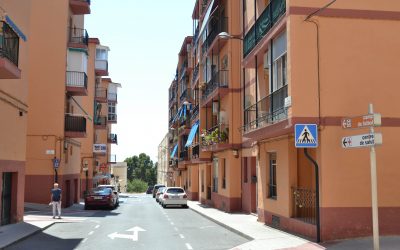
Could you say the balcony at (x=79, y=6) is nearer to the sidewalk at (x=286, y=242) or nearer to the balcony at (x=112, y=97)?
the sidewalk at (x=286, y=242)

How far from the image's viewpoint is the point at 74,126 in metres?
32.7

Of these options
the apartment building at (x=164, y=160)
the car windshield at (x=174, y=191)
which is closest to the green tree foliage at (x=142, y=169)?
the apartment building at (x=164, y=160)

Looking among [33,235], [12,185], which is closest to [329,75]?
[33,235]

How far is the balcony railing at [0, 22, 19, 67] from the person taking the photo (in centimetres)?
1528

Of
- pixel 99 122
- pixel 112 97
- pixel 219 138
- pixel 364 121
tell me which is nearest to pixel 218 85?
pixel 219 138

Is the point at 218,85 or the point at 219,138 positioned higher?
the point at 218,85

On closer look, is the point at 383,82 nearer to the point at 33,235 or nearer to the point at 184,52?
the point at 33,235

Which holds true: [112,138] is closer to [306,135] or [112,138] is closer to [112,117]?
[112,117]

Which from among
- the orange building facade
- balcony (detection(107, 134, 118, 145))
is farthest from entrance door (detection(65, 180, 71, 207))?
balcony (detection(107, 134, 118, 145))

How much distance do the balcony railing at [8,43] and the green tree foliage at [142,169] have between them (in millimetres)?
136003

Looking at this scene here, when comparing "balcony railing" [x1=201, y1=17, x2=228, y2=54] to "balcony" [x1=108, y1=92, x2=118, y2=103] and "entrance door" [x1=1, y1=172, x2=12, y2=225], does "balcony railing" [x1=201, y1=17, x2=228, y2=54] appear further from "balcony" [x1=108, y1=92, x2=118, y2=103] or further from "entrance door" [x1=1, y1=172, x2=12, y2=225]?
"balcony" [x1=108, y1=92, x2=118, y2=103]

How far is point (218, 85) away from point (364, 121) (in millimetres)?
18042

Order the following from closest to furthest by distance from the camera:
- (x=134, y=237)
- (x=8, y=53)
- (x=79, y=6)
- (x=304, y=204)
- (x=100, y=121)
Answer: (x=304, y=204) < (x=8, y=53) < (x=134, y=237) < (x=79, y=6) < (x=100, y=121)

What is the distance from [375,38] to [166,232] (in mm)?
9797
